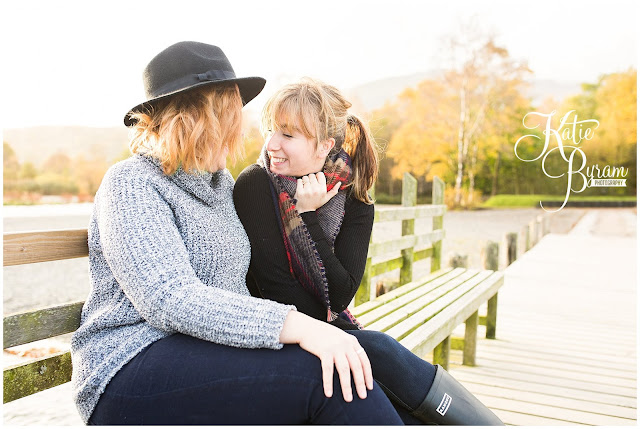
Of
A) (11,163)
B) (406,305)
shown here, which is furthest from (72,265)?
(11,163)

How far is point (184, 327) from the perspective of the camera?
47.4 inches

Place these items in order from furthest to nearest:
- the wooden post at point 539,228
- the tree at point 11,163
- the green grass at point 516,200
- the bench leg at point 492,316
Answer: the green grass at point 516,200 < the tree at point 11,163 < the wooden post at point 539,228 < the bench leg at point 492,316

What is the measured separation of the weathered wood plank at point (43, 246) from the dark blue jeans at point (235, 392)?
17.6 inches

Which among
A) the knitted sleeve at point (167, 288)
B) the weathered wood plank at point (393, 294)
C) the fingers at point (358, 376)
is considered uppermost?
the knitted sleeve at point (167, 288)

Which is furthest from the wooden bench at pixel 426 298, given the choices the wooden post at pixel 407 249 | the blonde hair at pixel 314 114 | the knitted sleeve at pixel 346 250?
the blonde hair at pixel 314 114

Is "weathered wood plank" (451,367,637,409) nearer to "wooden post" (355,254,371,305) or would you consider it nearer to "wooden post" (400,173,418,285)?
"wooden post" (355,254,371,305)

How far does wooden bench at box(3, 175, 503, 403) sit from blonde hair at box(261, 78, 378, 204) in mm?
643

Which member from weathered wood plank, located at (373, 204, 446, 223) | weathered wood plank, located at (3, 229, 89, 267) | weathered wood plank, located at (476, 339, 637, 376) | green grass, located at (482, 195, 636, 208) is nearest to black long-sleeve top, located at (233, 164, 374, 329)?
weathered wood plank, located at (3, 229, 89, 267)

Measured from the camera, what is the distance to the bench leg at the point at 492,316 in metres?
4.11

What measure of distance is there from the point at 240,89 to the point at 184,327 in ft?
2.35

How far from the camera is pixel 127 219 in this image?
4.09 ft

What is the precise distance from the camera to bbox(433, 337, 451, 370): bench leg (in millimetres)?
3186

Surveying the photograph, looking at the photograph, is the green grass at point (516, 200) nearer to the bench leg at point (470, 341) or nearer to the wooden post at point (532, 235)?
the wooden post at point (532, 235)

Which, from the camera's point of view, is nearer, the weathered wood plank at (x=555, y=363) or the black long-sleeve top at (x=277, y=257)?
the black long-sleeve top at (x=277, y=257)
